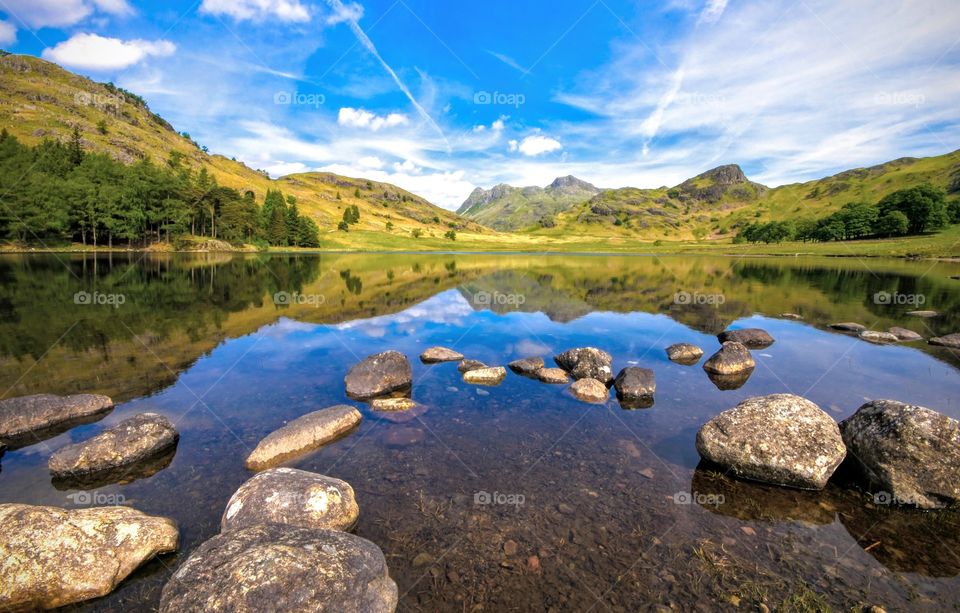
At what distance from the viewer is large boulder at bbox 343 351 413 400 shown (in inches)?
661

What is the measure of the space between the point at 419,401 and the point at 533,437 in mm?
5249

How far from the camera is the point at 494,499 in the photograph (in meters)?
10.2

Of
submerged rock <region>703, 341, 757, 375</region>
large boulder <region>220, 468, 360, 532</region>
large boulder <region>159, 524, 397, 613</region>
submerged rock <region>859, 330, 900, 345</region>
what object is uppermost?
submerged rock <region>859, 330, 900, 345</region>

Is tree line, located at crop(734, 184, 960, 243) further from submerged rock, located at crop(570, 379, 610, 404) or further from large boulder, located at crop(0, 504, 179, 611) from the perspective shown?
large boulder, located at crop(0, 504, 179, 611)

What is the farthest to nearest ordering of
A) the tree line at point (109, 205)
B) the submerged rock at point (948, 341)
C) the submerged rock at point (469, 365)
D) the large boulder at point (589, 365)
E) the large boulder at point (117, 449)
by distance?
the tree line at point (109, 205), the submerged rock at point (948, 341), the submerged rock at point (469, 365), the large boulder at point (589, 365), the large boulder at point (117, 449)

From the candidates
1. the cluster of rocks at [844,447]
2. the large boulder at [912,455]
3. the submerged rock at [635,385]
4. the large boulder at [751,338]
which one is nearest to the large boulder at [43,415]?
the submerged rock at [635,385]

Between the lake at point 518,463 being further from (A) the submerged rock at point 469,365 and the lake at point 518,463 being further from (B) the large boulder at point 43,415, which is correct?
(B) the large boulder at point 43,415

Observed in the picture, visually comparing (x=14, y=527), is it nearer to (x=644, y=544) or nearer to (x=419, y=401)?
(x=419, y=401)

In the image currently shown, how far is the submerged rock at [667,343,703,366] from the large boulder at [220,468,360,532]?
19.3 meters

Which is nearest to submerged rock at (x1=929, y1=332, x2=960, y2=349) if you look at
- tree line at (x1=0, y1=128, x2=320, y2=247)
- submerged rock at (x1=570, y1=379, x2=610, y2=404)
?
A: submerged rock at (x1=570, y1=379, x2=610, y2=404)

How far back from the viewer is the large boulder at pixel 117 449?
1062cm

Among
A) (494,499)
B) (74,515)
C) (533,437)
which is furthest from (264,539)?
(533,437)

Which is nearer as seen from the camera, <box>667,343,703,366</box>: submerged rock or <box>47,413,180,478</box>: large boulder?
<box>47,413,180,478</box>: large boulder

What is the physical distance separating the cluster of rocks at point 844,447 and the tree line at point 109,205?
5635 inches
